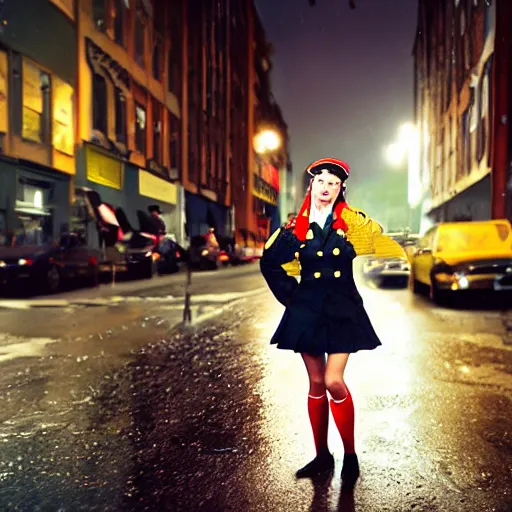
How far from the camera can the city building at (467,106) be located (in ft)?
86.7

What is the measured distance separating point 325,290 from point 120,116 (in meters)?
27.0

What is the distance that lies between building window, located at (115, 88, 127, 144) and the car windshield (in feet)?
58.9

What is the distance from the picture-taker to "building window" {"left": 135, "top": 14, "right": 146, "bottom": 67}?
103ft

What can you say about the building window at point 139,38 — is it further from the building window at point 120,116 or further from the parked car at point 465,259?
the parked car at point 465,259

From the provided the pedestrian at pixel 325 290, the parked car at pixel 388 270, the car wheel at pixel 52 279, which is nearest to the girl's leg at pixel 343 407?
the pedestrian at pixel 325 290

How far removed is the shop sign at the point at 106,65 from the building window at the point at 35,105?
11.6ft

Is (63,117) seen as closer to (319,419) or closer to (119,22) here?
(119,22)

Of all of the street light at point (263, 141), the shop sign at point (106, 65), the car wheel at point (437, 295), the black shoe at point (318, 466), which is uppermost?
the street light at point (263, 141)

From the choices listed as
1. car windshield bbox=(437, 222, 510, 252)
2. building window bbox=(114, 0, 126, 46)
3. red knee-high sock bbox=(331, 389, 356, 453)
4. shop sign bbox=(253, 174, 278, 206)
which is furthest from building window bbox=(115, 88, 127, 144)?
shop sign bbox=(253, 174, 278, 206)

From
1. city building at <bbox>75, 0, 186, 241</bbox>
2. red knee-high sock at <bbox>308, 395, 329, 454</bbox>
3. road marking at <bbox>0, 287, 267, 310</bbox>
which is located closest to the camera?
red knee-high sock at <bbox>308, 395, 329, 454</bbox>

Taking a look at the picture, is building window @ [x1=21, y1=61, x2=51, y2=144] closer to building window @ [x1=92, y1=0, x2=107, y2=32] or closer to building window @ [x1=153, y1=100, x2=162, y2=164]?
building window @ [x1=92, y1=0, x2=107, y2=32]

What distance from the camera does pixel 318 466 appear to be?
148 inches

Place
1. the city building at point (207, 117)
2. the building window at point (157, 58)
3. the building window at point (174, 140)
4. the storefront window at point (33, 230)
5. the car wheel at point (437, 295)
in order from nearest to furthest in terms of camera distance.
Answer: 1. the car wheel at point (437, 295)
2. the storefront window at point (33, 230)
3. the building window at point (157, 58)
4. the building window at point (174, 140)
5. the city building at point (207, 117)

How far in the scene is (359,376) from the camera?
6.40 m
